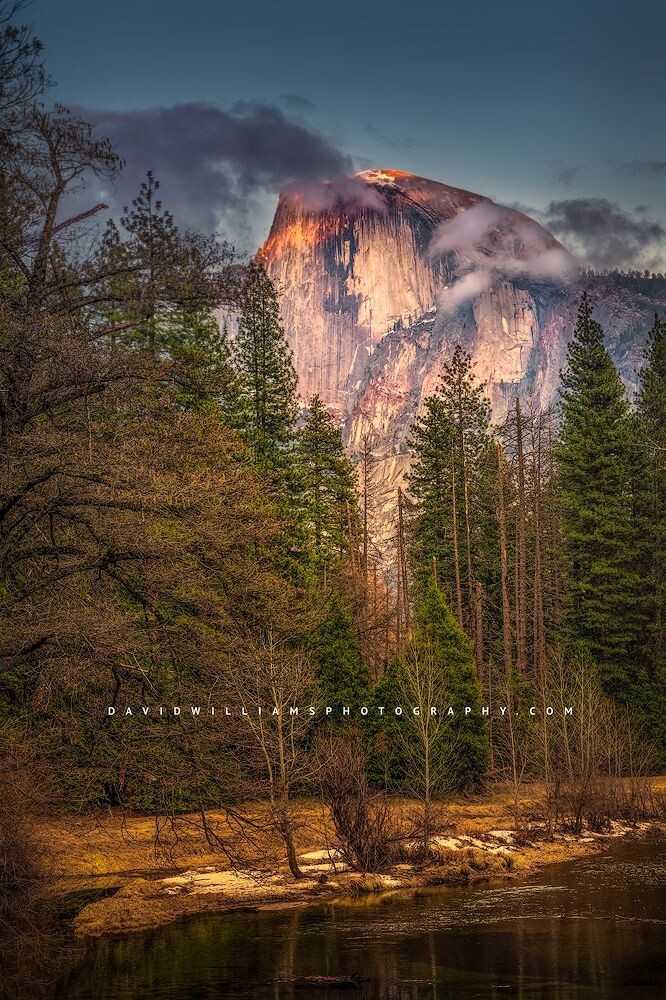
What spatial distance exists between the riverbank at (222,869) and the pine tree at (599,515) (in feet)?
55.1

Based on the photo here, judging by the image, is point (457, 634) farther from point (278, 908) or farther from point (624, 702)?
point (278, 908)

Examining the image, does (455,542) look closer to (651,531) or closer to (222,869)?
(651,531)

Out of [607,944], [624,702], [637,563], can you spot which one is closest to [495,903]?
[607,944]

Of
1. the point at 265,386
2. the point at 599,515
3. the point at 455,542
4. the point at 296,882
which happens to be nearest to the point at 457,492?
the point at 455,542

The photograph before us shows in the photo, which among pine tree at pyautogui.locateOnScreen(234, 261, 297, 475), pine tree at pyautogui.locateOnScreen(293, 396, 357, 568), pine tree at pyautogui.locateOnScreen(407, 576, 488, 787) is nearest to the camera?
pine tree at pyautogui.locateOnScreen(407, 576, 488, 787)

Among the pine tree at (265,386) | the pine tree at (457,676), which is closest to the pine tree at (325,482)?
the pine tree at (265,386)

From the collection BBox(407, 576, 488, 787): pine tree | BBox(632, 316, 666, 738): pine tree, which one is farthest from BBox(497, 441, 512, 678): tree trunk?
BBox(632, 316, 666, 738): pine tree

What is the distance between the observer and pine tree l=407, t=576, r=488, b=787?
3525cm

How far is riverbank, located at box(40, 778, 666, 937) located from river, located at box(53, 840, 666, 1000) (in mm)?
900

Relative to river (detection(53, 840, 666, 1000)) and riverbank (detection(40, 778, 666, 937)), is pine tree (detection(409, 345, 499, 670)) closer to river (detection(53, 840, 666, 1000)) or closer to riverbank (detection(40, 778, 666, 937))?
riverbank (detection(40, 778, 666, 937))

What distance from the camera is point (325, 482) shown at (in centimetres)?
4816

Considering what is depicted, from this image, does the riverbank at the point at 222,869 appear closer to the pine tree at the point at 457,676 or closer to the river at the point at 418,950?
the river at the point at 418,950

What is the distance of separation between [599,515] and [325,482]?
533 inches

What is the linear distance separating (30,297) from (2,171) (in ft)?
5.12
